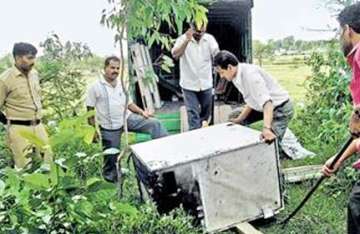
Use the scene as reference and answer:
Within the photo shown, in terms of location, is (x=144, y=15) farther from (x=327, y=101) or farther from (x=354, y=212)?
(x=327, y=101)

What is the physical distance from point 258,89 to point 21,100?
79.3 inches

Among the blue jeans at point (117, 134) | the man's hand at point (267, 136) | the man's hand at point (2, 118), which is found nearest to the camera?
the man's hand at point (267, 136)

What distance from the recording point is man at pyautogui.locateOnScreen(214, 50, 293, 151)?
4.72m

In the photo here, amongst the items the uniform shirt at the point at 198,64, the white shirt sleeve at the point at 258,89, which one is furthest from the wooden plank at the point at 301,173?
the uniform shirt at the point at 198,64

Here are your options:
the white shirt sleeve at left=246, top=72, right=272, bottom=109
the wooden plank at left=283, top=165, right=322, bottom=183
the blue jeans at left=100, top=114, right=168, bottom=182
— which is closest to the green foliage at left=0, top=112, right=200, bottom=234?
the white shirt sleeve at left=246, top=72, right=272, bottom=109

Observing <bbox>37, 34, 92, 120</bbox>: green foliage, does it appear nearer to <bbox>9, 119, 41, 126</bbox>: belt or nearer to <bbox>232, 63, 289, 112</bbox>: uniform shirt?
<bbox>9, 119, 41, 126</bbox>: belt

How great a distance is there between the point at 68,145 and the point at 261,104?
2.01 metres

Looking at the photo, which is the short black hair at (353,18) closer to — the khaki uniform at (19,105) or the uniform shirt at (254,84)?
the uniform shirt at (254,84)

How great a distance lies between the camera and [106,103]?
5.39m

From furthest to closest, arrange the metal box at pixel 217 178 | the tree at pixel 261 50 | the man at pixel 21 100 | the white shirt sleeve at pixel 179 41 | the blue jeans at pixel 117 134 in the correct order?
the tree at pixel 261 50, the white shirt sleeve at pixel 179 41, the blue jeans at pixel 117 134, the man at pixel 21 100, the metal box at pixel 217 178

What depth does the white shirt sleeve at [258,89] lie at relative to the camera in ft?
15.6

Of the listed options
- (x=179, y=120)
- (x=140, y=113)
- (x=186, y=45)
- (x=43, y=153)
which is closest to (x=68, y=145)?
(x=43, y=153)

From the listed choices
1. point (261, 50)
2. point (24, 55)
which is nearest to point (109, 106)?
point (24, 55)

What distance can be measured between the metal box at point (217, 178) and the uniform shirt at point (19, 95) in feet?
4.14
